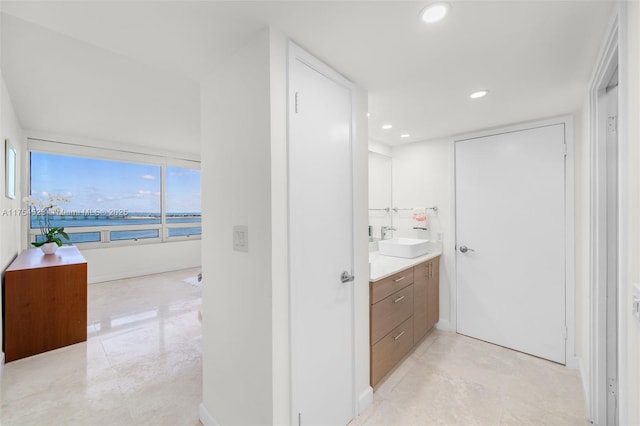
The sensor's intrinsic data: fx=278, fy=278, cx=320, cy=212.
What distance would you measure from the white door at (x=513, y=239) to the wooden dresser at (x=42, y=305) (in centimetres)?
404

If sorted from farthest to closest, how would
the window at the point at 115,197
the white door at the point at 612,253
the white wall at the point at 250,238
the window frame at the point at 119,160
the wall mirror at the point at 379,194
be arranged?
the window at the point at 115,197 → the window frame at the point at 119,160 → the wall mirror at the point at 379,194 → the white door at the point at 612,253 → the white wall at the point at 250,238

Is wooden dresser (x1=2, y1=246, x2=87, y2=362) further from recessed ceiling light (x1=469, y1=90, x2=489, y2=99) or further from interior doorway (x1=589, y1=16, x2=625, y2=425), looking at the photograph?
interior doorway (x1=589, y1=16, x2=625, y2=425)

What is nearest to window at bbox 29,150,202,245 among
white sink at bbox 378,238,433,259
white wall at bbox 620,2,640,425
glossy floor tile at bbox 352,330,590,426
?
white sink at bbox 378,238,433,259

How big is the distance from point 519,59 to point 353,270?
5.27 ft

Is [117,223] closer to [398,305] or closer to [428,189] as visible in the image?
[398,305]

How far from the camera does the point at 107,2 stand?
1.14m

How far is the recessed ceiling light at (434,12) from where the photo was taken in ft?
3.88

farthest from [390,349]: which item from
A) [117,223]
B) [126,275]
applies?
[117,223]

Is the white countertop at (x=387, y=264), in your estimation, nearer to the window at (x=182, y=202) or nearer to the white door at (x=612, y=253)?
the white door at (x=612, y=253)

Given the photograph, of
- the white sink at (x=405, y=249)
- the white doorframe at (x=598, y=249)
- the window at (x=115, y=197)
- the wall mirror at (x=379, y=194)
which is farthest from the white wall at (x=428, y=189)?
the window at (x=115, y=197)

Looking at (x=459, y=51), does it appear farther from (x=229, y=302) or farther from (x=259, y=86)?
(x=229, y=302)

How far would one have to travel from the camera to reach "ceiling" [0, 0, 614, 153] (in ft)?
3.97

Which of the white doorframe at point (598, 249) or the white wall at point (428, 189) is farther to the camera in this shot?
the white wall at point (428, 189)

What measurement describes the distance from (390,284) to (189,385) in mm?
1759
